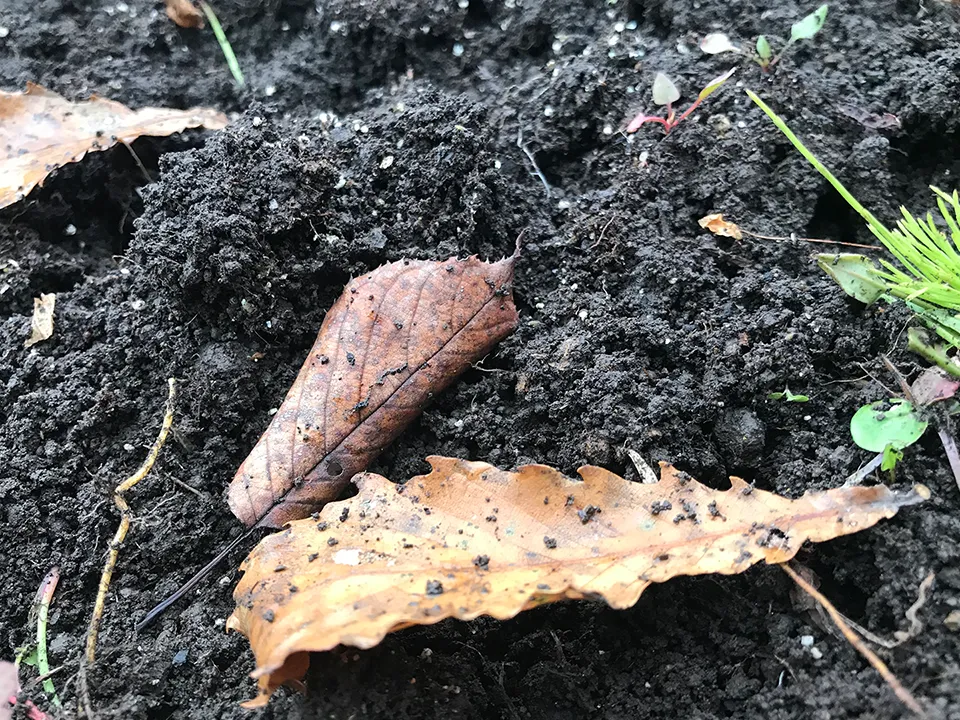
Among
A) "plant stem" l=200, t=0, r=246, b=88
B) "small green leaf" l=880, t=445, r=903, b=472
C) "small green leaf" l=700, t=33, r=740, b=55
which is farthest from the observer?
"plant stem" l=200, t=0, r=246, b=88

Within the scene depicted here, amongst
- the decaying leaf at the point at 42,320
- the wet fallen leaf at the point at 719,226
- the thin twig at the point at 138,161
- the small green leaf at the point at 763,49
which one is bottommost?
the wet fallen leaf at the point at 719,226

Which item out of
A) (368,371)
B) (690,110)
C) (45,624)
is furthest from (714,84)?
(45,624)

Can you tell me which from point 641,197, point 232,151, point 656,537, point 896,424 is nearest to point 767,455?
point 896,424

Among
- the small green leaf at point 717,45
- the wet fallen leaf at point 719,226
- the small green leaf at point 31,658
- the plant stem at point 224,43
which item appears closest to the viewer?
the small green leaf at point 31,658

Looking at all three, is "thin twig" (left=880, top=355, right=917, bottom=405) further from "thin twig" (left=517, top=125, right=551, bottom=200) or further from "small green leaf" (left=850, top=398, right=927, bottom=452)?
"thin twig" (left=517, top=125, right=551, bottom=200)

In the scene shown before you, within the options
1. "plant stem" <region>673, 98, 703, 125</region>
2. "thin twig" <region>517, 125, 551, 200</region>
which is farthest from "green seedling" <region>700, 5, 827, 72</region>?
"thin twig" <region>517, 125, 551, 200</region>

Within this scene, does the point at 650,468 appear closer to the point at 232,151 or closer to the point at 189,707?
the point at 189,707

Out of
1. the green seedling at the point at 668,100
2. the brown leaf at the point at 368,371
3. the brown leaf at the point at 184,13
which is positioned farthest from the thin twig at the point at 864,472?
the brown leaf at the point at 184,13

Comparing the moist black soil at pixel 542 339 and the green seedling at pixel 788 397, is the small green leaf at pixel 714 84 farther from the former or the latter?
the green seedling at pixel 788 397
